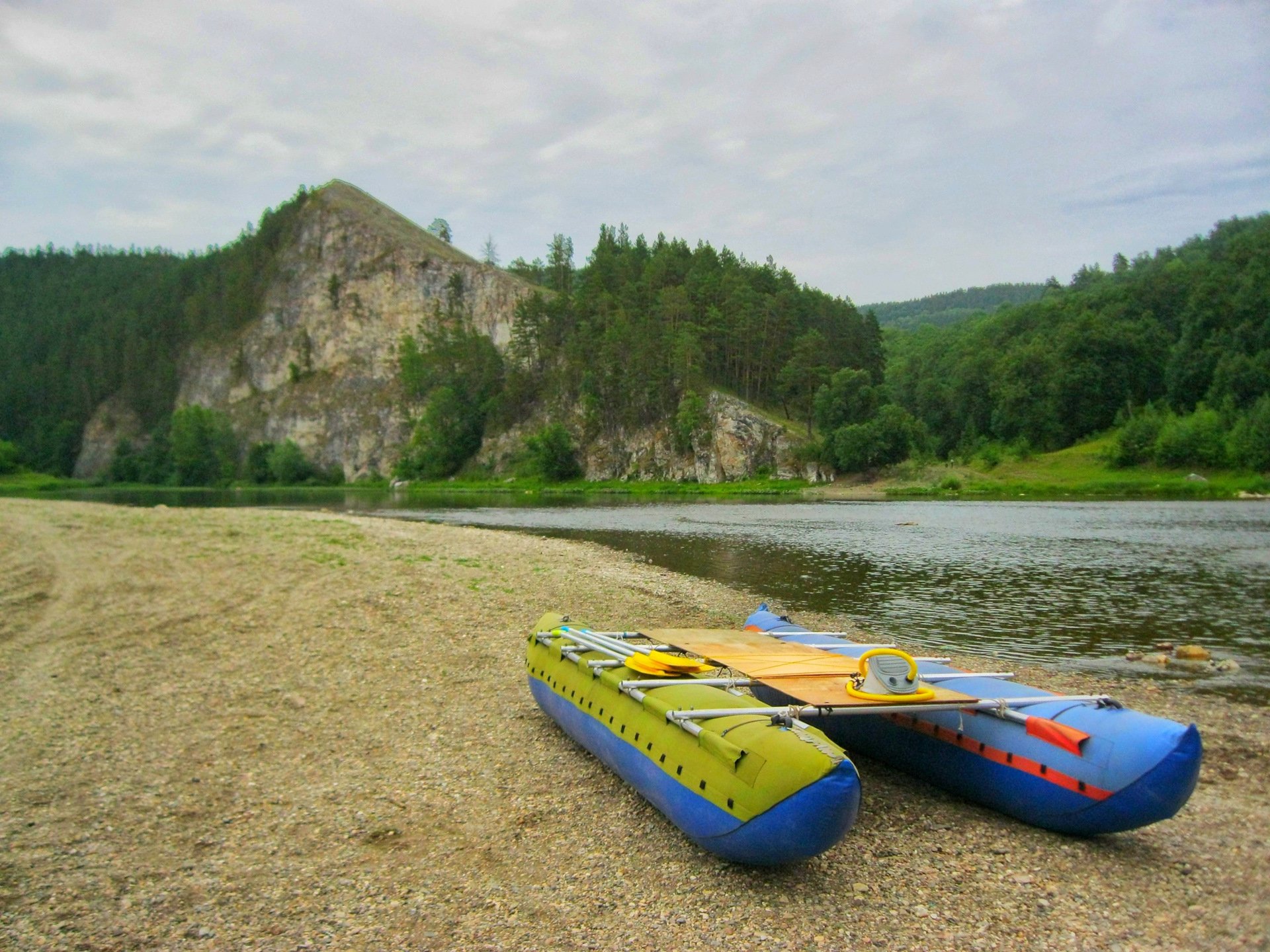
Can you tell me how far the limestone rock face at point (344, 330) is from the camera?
152 m

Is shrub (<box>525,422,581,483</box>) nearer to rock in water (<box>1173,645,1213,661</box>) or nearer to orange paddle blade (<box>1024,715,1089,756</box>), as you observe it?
rock in water (<box>1173,645,1213,661</box>)

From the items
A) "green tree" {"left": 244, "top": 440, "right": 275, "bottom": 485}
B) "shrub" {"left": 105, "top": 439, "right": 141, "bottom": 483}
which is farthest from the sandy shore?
"shrub" {"left": 105, "top": 439, "right": 141, "bottom": 483}

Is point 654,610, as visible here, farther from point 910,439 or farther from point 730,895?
point 910,439

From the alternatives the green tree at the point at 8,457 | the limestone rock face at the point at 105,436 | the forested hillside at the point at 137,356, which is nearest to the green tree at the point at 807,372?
the forested hillside at the point at 137,356

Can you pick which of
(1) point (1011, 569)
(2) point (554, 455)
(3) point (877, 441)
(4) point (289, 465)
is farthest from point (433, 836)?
(4) point (289, 465)

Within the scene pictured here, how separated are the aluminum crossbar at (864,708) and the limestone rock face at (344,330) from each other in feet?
479

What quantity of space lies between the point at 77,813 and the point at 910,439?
99.9 meters

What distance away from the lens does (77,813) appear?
Result: 891 cm

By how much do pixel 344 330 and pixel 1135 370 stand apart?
140m

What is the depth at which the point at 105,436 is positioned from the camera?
176875 millimetres

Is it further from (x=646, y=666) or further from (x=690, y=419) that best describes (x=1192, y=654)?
(x=690, y=419)

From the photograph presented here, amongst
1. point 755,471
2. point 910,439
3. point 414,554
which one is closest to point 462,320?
point 755,471

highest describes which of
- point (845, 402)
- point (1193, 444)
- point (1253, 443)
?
point (845, 402)

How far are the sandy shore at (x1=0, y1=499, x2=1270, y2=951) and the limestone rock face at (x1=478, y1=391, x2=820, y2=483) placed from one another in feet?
309
